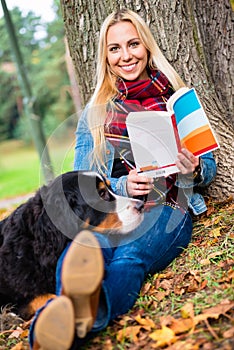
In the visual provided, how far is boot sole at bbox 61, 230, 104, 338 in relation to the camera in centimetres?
204

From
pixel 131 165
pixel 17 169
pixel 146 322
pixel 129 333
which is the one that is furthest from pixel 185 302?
pixel 17 169

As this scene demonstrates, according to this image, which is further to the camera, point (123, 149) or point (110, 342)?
point (123, 149)

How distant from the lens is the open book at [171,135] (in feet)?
9.42

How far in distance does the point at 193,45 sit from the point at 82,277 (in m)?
2.41

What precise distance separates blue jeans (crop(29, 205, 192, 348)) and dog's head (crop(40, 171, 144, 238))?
0.09 m

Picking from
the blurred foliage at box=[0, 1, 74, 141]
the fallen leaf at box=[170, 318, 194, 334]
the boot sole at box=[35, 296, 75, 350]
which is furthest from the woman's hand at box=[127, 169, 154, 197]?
the blurred foliage at box=[0, 1, 74, 141]

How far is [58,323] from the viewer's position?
6.66 ft

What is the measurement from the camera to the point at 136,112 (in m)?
3.08

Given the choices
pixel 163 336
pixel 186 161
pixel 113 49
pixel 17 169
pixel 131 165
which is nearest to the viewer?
pixel 163 336

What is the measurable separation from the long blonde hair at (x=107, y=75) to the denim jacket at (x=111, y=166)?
5 centimetres

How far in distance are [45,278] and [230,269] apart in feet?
3.79

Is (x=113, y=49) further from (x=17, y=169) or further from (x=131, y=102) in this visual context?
(x=17, y=169)

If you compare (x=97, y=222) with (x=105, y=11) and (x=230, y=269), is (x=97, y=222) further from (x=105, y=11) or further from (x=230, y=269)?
(x=105, y=11)

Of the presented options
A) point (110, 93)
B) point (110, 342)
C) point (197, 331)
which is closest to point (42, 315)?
point (110, 342)
